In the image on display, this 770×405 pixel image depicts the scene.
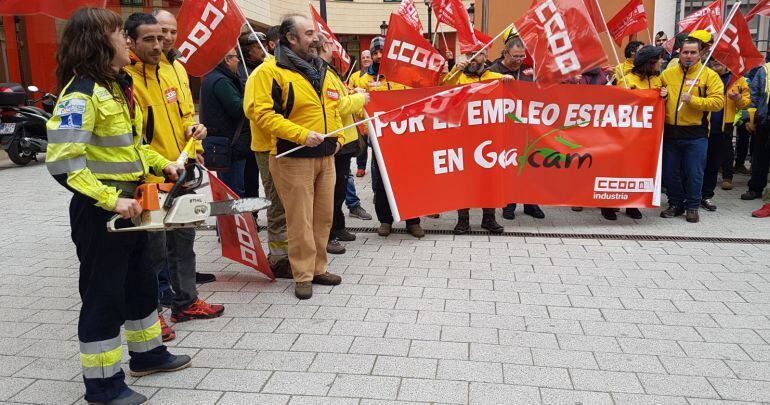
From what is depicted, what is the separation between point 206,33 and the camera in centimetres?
486

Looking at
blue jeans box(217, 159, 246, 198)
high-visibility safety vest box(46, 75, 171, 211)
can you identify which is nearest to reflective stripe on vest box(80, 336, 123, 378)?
high-visibility safety vest box(46, 75, 171, 211)

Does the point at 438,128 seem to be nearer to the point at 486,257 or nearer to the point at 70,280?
the point at 486,257

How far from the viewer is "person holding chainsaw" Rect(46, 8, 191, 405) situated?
271cm

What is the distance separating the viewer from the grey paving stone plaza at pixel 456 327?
3186mm

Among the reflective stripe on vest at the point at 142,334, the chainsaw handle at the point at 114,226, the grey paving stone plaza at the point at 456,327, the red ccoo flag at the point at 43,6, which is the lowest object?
the grey paving stone plaza at the point at 456,327

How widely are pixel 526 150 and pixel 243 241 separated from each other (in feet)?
10.8

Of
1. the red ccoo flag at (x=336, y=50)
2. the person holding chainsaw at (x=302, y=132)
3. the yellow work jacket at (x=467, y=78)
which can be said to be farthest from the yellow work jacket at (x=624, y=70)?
the person holding chainsaw at (x=302, y=132)

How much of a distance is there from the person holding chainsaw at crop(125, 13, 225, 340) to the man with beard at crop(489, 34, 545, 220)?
148 inches

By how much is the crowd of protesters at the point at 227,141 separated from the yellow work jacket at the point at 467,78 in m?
0.02

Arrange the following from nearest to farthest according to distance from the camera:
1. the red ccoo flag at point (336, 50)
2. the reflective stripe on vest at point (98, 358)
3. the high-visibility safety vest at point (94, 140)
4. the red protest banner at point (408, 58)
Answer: the high-visibility safety vest at point (94, 140), the reflective stripe on vest at point (98, 358), the red protest banner at point (408, 58), the red ccoo flag at point (336, 50)

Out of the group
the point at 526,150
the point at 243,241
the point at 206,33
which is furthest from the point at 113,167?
the point at 526,150

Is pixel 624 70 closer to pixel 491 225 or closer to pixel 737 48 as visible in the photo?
pixel 737 48

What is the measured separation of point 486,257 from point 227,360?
A: 2.79m

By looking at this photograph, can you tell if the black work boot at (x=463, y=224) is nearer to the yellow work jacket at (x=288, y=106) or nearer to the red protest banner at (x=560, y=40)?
the red protest banner at (x=560, y=40)
